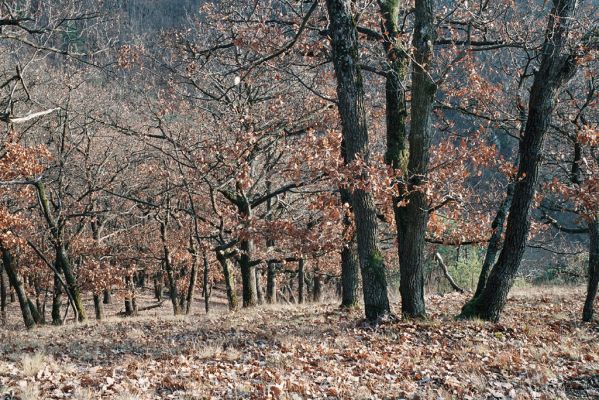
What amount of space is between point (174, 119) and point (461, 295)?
46.7 feet

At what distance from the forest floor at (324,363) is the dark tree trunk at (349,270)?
2.66 metres

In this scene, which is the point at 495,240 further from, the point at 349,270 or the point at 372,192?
the point at 372,192

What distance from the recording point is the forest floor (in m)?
5.39

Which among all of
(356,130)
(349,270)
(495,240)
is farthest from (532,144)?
(349,270)

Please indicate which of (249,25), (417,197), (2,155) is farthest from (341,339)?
(2,155)

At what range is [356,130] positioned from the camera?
8539 mm

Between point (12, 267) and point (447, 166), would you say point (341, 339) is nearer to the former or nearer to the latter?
point (447, 166)

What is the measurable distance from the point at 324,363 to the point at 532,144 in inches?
208

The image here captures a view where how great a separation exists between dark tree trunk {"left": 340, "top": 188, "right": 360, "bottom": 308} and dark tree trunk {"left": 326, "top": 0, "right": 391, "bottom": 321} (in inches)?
145

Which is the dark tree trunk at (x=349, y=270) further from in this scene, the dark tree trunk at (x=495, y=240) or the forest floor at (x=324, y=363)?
the dark tree trunk at (x=495, y=240)

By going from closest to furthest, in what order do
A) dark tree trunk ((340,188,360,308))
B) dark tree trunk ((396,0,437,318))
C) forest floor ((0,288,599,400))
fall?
forest floor ((0,288,599,400))
dark tree trunk ((396,0,437,318))
dark tree trunk ((340,188,360,308))

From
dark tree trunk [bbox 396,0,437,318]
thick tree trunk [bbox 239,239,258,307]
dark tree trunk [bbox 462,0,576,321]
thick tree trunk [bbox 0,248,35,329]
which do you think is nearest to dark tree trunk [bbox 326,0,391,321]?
dark tree trunk [bbox 396,0,437,318]

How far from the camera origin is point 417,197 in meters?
8.95

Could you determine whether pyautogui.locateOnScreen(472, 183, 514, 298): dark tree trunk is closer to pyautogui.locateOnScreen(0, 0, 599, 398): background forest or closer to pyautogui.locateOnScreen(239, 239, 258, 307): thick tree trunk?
pyautogui.locateOnScreen(0, 0, 599, 398): background forest
